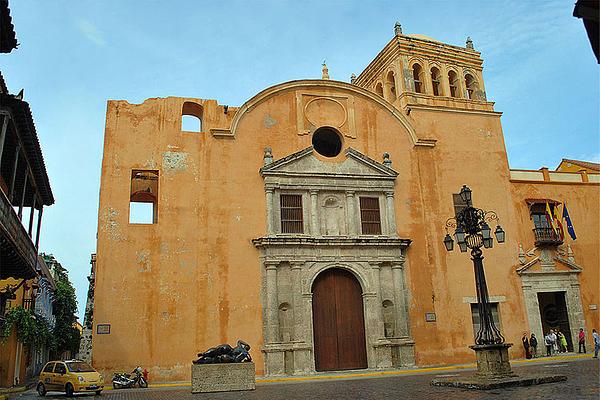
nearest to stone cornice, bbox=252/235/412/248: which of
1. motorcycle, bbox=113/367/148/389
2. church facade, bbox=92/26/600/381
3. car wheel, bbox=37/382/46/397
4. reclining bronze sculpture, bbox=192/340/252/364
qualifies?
church facade, bbox=92/26/600/381

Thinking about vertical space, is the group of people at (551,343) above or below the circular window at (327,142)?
below

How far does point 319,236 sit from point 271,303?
3.17 meters

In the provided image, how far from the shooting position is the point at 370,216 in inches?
852

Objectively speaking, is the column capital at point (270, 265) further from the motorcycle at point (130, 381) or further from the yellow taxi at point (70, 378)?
the yellow taxi at point (70, 378)

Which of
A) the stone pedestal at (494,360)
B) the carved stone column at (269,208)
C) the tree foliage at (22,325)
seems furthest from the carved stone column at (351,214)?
the tree foliage at (22,325)

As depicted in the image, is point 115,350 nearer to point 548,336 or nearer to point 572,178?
point 548,336

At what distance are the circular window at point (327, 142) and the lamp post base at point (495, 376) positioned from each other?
11598 millimetres

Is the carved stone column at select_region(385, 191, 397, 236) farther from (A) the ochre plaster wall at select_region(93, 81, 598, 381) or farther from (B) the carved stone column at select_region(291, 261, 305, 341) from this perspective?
(B) the carved stone column at select_region(291, 261, 305, 341)

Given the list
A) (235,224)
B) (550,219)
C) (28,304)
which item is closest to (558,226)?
(550,219)

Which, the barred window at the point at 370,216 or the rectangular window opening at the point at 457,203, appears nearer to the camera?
the barred window at the point at 370,216

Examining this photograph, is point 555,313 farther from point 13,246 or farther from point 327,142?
point 13,246

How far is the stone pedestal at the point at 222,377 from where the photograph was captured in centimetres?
1415

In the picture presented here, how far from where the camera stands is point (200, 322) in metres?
18.8

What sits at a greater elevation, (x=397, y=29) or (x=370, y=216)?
(x=397, y=29)
